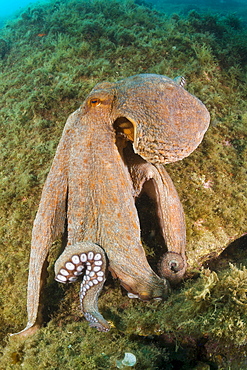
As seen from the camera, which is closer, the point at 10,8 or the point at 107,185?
the point at 107,185

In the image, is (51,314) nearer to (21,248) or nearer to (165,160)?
(21,248)

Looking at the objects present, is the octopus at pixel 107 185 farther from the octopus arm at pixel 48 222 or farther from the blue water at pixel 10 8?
the blue water at pixel 10 8

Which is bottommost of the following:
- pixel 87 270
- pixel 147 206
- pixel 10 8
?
pixel 10 8

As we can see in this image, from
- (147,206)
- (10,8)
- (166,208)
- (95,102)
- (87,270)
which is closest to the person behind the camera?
(87,270)

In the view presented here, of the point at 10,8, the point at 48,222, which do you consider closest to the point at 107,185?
the point at 48,222

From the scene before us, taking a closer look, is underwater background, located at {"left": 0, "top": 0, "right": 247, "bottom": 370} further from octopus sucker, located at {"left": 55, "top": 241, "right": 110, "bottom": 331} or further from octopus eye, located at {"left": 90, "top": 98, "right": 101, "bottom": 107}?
octopus eye, located at {"left": 90, "top": 98, "right": 101, "bottom": 107}

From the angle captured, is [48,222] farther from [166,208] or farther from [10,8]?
[10,8]
